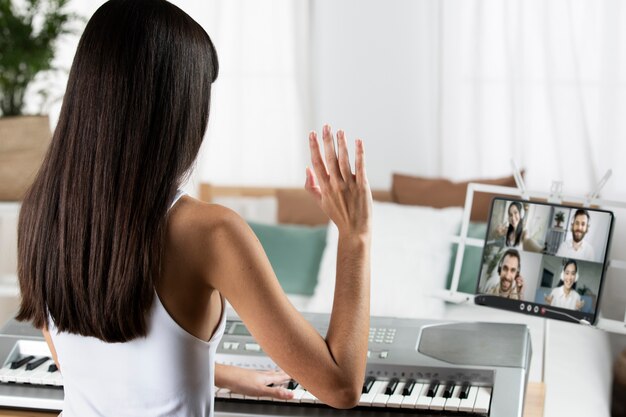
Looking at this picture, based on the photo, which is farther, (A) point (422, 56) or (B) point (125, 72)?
(A) point (422, 56)

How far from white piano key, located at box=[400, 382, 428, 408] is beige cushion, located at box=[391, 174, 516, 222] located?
1692mm

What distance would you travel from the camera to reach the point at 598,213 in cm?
188

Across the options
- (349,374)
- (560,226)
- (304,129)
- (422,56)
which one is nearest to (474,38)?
(422,56)

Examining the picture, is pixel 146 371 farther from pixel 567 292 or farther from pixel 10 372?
pixel 567 292

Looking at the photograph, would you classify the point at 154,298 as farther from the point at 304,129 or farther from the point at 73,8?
the point at 73,8

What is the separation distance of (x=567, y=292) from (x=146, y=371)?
0.99m

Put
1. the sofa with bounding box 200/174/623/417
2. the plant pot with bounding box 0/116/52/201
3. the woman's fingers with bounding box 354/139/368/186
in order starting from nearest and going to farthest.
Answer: the woman's fingers with bounding box 354/139/368/186, the sofa with bounding box 200/174/623/417, the plant pot with bounding box 0/116/52/201

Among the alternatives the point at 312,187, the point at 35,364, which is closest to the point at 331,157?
the point at 312,187

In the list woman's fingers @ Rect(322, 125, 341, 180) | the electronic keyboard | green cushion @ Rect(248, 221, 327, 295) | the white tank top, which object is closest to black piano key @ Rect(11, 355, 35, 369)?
the electronic keyboard

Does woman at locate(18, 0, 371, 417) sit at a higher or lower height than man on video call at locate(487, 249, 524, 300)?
higher

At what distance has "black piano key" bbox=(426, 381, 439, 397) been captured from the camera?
1.70 meters

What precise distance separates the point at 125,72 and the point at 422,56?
260 centimetres

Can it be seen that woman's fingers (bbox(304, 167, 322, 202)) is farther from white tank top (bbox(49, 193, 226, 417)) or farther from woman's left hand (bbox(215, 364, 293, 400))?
woman's left hand (bbox(215, 364, 293, 400))

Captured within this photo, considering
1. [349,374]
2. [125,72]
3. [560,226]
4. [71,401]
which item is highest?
[125,72]
